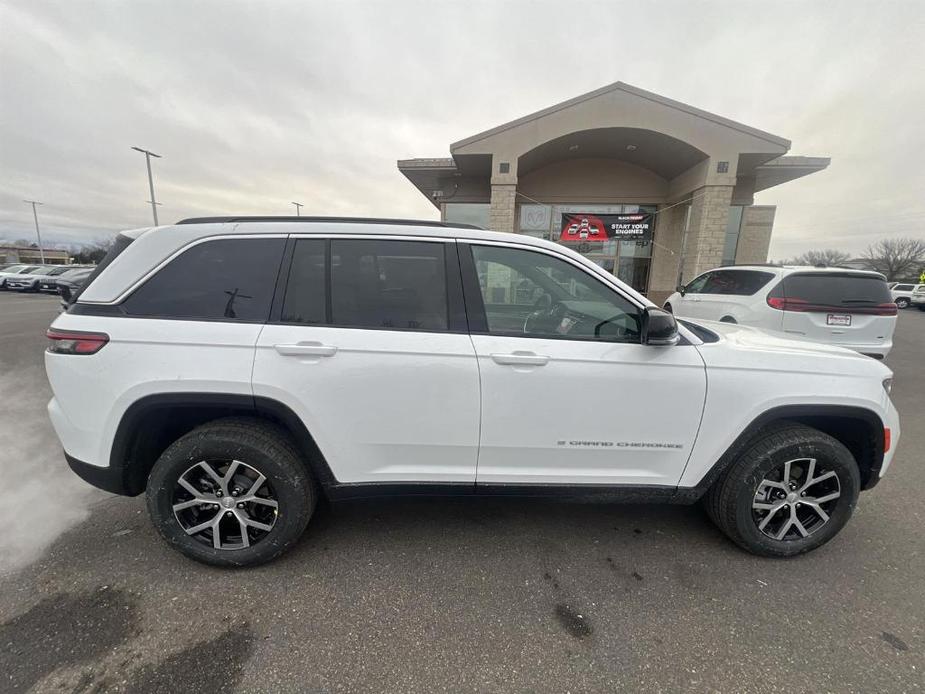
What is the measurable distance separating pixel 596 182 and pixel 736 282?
300 inches

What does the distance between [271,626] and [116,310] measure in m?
1.81

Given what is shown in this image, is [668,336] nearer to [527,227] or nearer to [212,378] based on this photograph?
[212,378]

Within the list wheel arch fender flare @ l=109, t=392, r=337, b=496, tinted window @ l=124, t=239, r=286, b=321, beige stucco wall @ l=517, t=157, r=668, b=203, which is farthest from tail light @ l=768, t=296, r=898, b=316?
beige stucco wall @ l=517, t=157, r=668, b=203

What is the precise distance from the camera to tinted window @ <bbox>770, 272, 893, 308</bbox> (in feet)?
15.8

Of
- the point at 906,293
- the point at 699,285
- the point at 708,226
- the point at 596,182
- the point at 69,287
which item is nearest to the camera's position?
the point at 69,287

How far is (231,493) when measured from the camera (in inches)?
87.8

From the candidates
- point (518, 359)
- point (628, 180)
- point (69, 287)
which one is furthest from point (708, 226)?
point (69, 287)

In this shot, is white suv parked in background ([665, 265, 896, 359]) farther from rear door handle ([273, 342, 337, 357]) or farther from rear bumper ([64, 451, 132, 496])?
rear bumper ([64, 451, 132, 496])

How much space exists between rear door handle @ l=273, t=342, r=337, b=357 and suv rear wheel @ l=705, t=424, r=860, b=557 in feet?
7.98

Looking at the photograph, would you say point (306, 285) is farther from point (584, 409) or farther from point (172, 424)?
point (584, 409)

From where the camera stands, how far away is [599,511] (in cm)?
285

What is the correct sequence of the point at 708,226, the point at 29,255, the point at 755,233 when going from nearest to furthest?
the point at 708,226 < the point at 755,233 < the point at 29,255

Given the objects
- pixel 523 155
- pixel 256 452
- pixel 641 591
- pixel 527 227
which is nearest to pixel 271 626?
pixel 256 452

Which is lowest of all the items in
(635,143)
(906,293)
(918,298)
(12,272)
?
(12,272)
